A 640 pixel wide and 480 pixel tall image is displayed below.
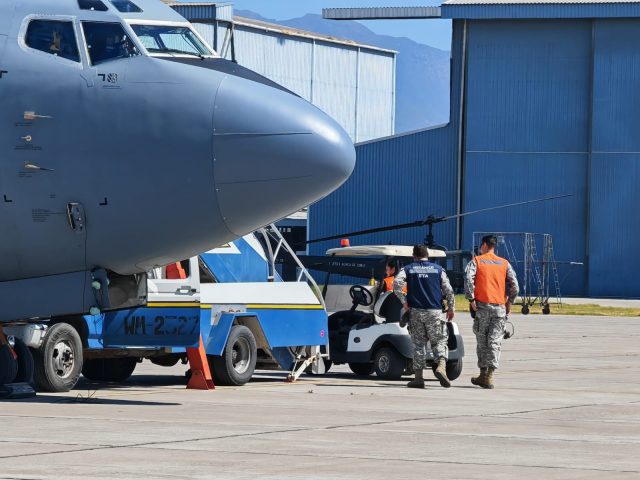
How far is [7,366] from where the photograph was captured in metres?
15.6

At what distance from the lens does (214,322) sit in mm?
18359

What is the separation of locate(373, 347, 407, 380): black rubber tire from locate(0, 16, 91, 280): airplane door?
21.1 feet

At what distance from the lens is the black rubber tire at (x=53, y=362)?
16.3 m

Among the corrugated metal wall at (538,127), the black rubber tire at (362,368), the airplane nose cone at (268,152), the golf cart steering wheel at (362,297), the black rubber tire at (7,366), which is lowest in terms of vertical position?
the black rubber tire at (362,368)

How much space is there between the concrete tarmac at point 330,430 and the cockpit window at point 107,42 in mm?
3676

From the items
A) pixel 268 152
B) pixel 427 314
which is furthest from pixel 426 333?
pixel 268 152

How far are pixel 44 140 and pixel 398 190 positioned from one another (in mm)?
53300

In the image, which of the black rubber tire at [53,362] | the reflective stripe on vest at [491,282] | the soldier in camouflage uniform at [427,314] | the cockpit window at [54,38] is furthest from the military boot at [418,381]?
the cockpit window at [54,38]

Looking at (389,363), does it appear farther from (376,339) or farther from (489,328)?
(489,328)

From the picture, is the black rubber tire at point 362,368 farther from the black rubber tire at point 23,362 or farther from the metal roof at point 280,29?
the metal roof at point 280,29

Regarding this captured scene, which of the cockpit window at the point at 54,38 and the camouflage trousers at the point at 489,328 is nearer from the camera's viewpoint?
the cockpit window at the point at 54,38

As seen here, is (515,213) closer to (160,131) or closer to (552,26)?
(552,26)

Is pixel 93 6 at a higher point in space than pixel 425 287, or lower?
higher

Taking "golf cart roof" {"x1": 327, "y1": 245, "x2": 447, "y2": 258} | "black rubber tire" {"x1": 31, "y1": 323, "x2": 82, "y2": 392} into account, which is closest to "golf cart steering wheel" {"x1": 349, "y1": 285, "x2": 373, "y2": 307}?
"golf cart roof" {"x1": 327, "y1": 245, "x2": 447, "y2": 258}
